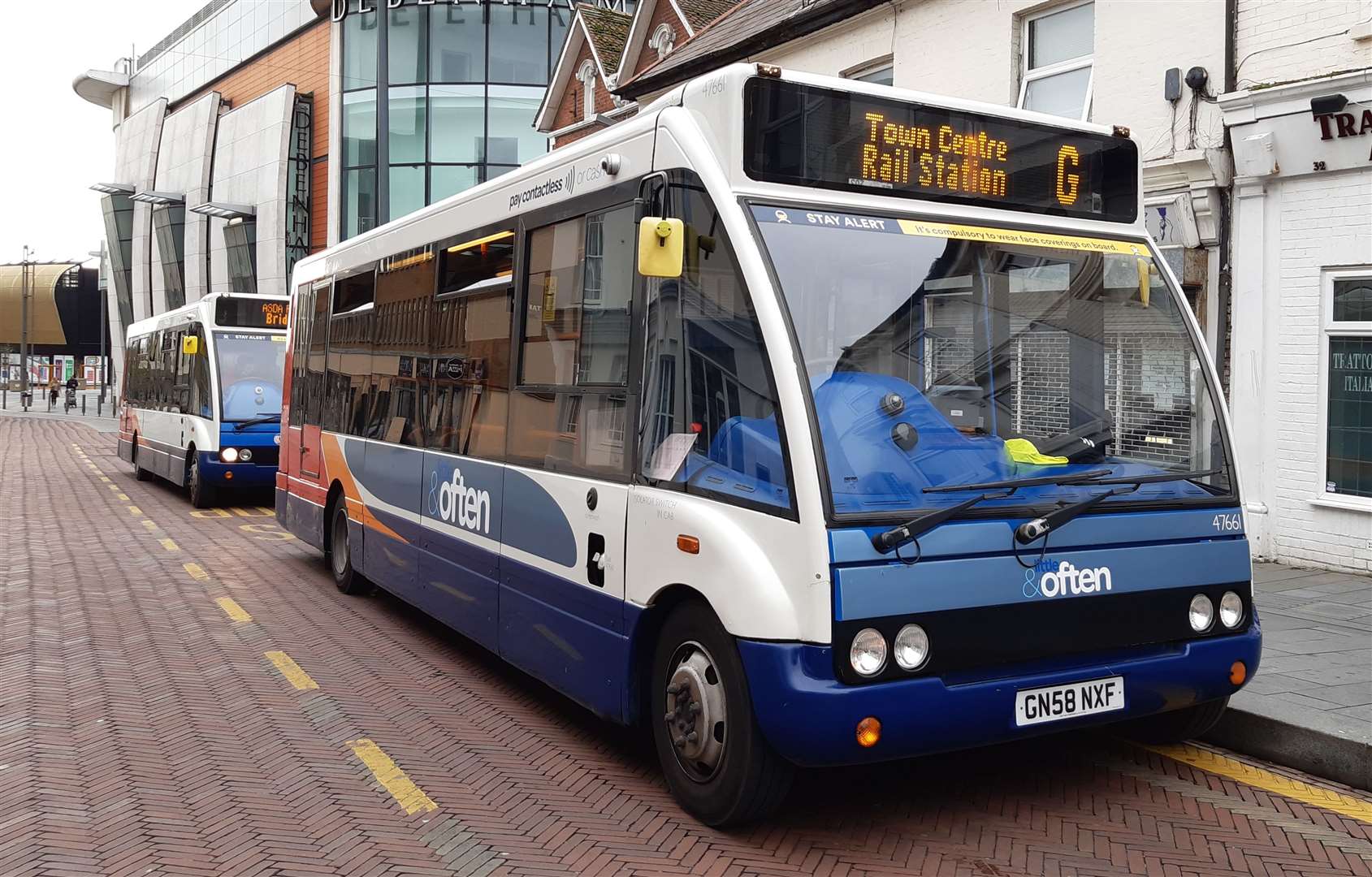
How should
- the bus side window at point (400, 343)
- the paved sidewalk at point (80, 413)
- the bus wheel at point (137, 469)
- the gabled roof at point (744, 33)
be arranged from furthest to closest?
the paved sidewalk at point (80, 413), the bus wheel at point (137, 469), the gabled roof at point (744, 33), the bus side window at point (400, 343)

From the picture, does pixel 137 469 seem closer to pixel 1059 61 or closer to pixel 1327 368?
pixel 1059 61

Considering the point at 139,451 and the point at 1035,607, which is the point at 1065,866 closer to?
the point at 1035,607

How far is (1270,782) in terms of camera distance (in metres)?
5.16

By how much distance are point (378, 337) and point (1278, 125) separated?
7778 mm

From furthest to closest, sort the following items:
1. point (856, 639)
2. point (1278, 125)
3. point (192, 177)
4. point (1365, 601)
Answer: point (192, 177), point (1278, 125), point (1365, 601), point (856, 639)

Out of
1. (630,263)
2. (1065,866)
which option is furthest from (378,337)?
(1065,866)

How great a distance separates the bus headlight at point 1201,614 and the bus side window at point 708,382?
6.09ft

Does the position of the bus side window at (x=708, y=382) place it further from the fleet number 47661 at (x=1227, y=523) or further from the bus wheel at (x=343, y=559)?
the bus wheel at (x=343, y=559)

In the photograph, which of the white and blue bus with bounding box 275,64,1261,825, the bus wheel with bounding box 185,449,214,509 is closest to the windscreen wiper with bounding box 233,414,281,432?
the bus wheel with bounding box 185,449,214,509

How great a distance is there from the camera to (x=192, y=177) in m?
54.6

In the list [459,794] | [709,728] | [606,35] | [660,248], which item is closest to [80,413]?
[606,35]

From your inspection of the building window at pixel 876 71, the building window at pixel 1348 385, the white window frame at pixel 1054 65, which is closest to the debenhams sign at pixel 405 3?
the building window at pixel 876 71

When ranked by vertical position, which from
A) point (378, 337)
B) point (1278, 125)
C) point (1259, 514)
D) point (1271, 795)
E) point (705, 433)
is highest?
point (1278, 125)

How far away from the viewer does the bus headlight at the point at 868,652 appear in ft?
13.1
